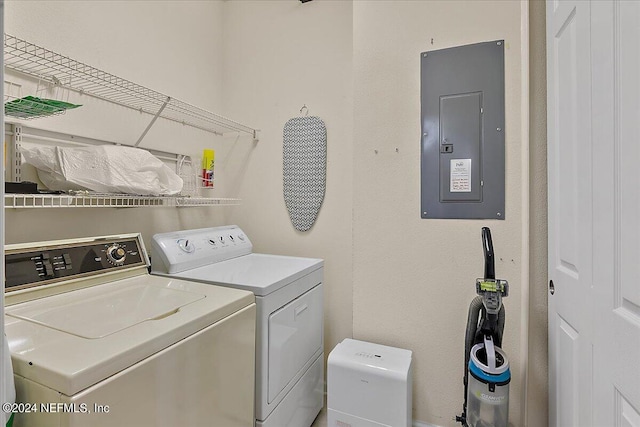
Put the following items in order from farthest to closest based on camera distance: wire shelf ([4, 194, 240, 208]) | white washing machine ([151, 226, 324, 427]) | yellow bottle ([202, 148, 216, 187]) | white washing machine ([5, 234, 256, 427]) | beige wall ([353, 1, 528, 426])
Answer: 1. yellow bottle ([202, 148, 216, 187])
2. beige wall ([353, 1, 528, 426])
3. white washing machine ([151, 226, 324, 427])
4. wire shelf ([4, 194, 240, 208])
5. white washing machine ([5, 234, 256, 427])

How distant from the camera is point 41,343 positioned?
2.57 feet

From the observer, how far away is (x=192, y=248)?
1.68 meters

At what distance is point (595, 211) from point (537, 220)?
569 mm

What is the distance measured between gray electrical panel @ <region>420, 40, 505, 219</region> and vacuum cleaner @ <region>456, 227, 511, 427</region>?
325mm

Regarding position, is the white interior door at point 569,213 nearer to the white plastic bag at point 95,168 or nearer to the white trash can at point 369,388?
the white trash can at point 369,388

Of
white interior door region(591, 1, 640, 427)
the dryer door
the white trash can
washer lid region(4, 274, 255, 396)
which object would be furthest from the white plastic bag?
white interior door region(591, 1, 640, 427)

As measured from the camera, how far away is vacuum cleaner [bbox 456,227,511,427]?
1.20m

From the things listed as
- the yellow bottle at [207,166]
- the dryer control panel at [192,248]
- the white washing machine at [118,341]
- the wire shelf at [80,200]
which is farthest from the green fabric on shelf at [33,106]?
the yellow bottle at [207,166]

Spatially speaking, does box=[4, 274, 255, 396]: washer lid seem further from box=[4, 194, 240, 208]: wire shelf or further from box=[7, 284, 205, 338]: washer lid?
box=[4, 194, 240, 208]: wire shelf

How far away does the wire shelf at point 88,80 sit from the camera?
1282 mm

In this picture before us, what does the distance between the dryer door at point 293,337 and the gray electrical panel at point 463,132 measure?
812mm

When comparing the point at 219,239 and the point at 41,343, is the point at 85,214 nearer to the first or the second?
the point at 219,239

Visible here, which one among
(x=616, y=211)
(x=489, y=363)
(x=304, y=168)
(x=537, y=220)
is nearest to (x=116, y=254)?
(x=304, y=168)

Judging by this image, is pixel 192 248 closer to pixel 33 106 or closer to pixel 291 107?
pixel 33 106
